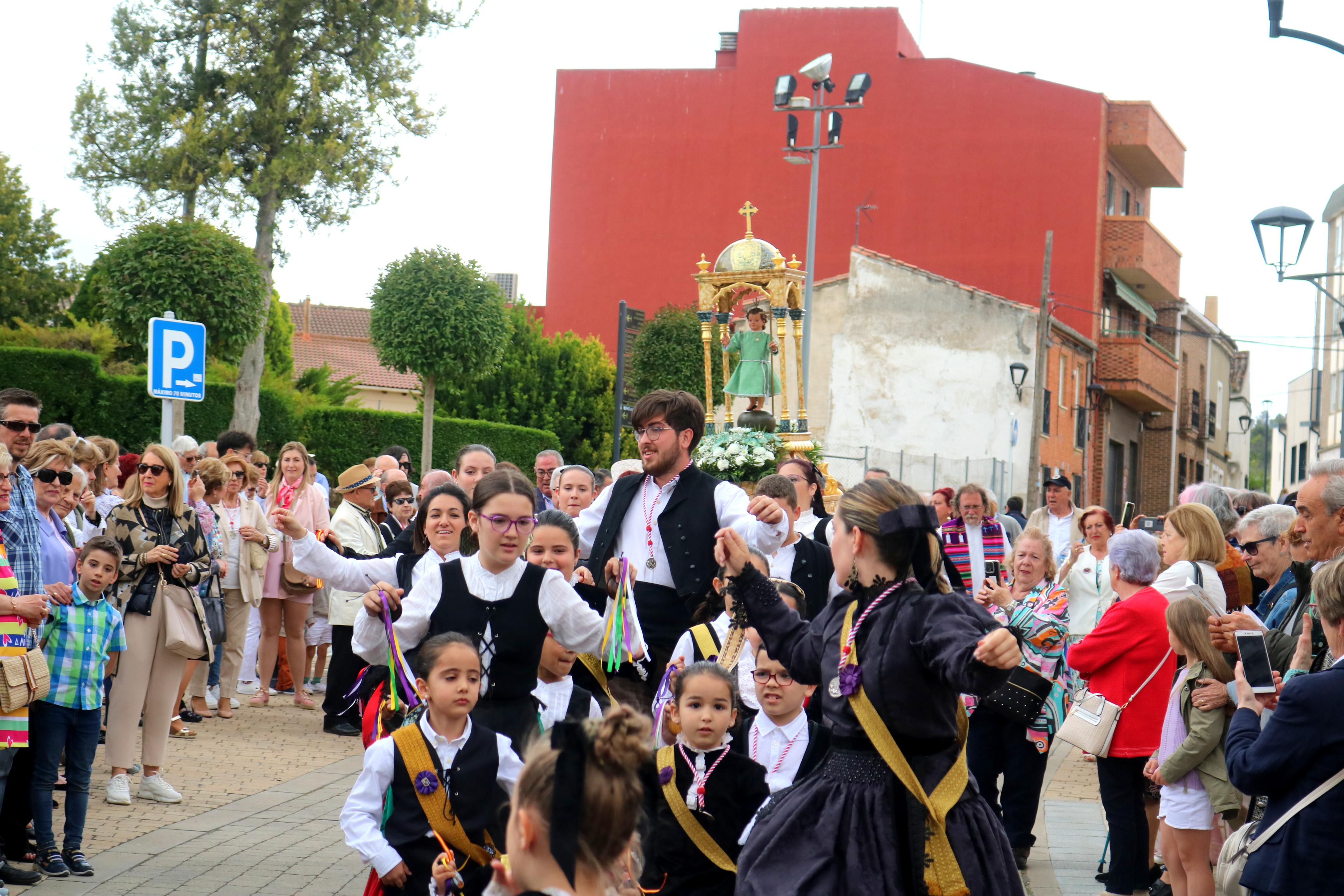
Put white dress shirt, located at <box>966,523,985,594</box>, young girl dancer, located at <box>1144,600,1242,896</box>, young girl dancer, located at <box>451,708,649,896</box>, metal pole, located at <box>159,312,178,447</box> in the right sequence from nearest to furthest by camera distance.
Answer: young girl dancer, located at <box>451,708,649,896</box> < young girl dancer, located at <box>1144,600,1242,896</box> < metal pole, located at <box>159,312,178,447</box> < white dress shirt, located at <box>966,523,985,594</box>

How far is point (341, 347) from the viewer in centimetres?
7038

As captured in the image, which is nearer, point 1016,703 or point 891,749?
point 891,749

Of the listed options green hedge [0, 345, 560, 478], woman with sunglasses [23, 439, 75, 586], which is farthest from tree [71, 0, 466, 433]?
woman with sunglasses [23, 439, 75, 586]

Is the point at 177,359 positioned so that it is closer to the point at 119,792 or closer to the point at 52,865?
the point at 119,792

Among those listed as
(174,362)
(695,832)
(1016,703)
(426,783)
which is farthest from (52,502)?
(1016,703)

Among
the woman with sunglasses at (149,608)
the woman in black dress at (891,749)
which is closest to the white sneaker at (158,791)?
the woman with sunglasses at (149,608)

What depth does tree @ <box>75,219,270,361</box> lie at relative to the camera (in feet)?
58.9

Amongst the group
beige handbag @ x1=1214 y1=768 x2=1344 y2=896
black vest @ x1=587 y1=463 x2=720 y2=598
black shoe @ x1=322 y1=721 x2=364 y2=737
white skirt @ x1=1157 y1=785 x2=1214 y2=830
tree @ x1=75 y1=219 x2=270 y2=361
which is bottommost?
black shoe @ x1=322 y1=721 x2=364 y2=737

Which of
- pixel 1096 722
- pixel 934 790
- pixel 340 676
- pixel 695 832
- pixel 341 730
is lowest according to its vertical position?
pixel 341 730

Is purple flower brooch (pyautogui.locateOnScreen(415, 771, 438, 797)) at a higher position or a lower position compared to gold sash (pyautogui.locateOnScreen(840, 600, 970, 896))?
lower

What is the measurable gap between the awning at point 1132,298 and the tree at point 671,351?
11597 millimetres

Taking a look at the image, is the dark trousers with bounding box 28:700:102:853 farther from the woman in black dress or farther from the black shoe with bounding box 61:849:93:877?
the woman in black dress

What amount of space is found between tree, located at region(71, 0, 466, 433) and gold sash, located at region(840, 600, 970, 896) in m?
24.2

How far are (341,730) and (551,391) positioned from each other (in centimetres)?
2708
